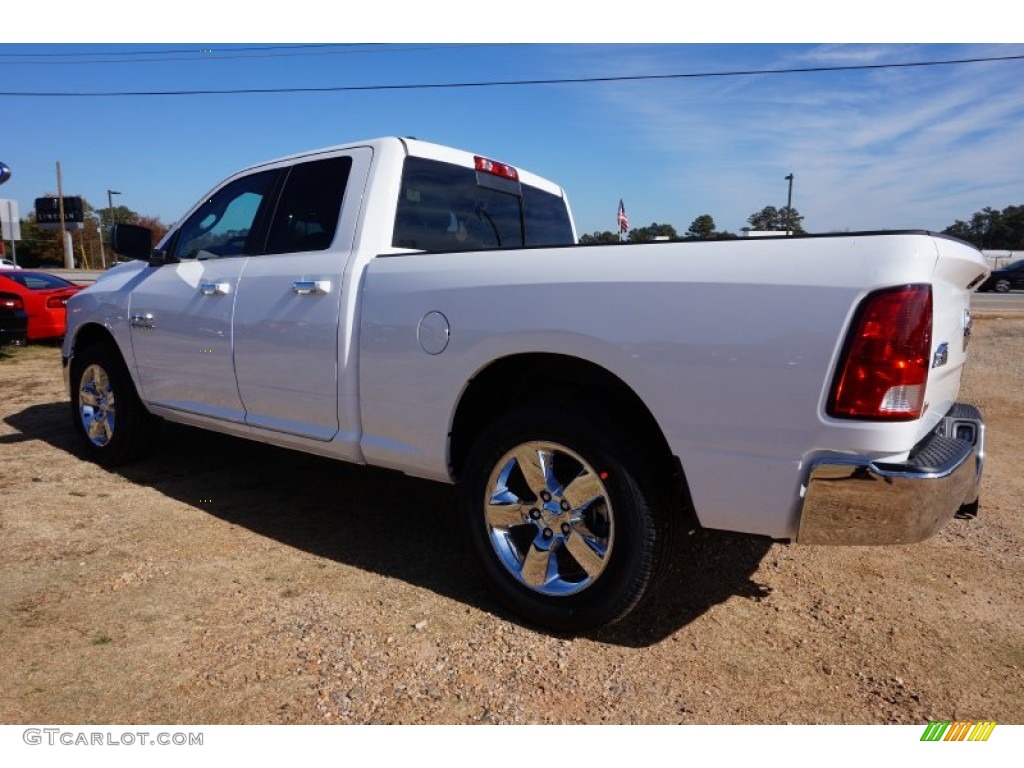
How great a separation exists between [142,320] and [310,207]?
151 centimetres

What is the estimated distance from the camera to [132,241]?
176 inches

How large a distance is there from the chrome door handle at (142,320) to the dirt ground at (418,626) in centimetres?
102

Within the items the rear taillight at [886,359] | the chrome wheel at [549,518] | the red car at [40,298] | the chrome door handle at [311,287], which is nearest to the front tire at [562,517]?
the chrome wheel at [549,518]

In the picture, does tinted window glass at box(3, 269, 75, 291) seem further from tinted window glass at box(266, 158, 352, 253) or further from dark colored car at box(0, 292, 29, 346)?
tinted window glass at box(266, 158, 352, 253)

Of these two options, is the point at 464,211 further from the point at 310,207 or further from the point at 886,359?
the point at 886,359

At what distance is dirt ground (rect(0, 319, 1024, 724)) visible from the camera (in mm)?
2307

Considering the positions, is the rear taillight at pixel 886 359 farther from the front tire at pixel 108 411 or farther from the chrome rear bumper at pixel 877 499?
the front tire at pixel 108 411

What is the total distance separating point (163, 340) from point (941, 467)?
399 centimetres

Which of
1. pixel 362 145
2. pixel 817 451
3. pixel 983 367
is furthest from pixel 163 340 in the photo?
pixel 983 367

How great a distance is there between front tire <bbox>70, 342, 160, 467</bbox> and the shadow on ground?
17 centimetres

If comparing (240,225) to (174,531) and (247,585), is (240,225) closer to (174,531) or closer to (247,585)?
(174,531)

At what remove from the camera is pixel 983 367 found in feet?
29.8

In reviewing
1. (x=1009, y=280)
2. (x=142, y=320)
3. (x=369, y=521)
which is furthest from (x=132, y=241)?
(x=1009, y=280)

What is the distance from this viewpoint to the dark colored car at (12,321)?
9.83 m
